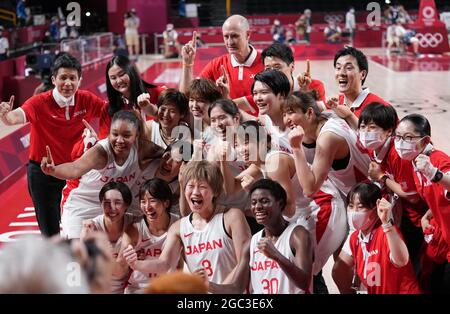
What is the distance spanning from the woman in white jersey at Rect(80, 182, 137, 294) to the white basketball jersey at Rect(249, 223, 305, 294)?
861 millimetres

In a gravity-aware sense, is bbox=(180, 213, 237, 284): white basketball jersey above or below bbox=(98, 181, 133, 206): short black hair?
below

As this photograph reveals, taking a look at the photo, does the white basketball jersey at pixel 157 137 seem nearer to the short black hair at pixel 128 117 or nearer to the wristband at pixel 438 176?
the short black hair at pixel 128 117

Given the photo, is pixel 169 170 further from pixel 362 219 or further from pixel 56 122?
pixel 362 219

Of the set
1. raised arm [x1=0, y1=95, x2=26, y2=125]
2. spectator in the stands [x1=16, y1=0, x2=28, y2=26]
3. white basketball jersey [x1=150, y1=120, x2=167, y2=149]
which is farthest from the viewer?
spectator in the stands [x1=16, y1=0, x2=28, y2=26]

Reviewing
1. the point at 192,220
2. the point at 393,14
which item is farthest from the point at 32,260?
the point at 393,14

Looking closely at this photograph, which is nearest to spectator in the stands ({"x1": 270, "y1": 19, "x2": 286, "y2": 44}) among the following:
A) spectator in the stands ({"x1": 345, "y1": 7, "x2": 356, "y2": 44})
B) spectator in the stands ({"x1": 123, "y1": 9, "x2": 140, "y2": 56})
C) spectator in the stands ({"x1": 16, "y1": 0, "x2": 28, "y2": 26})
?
spectator in the stands ({"x1": 345, "y1": 7, "x2": 356, "y2": 44})

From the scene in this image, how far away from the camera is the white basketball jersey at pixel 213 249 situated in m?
3.97

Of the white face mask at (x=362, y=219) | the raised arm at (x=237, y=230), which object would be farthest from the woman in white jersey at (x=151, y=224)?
the white face mask at (x=362, y=219)

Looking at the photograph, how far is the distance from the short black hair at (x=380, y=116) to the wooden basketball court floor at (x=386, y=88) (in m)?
1.35

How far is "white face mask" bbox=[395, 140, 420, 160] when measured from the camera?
374 cm

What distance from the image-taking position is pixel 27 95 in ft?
43.0

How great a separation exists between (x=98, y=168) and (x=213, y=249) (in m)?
1.01

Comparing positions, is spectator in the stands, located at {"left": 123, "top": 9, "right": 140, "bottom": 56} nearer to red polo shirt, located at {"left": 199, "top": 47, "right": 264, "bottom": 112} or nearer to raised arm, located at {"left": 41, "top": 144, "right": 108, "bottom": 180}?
red polo shirt, located at {"left": 199, "top": 47, "right": 264, "bottom": 112}

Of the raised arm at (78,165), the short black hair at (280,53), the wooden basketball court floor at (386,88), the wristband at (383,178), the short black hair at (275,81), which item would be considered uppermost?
the short black hair at (280,53)
